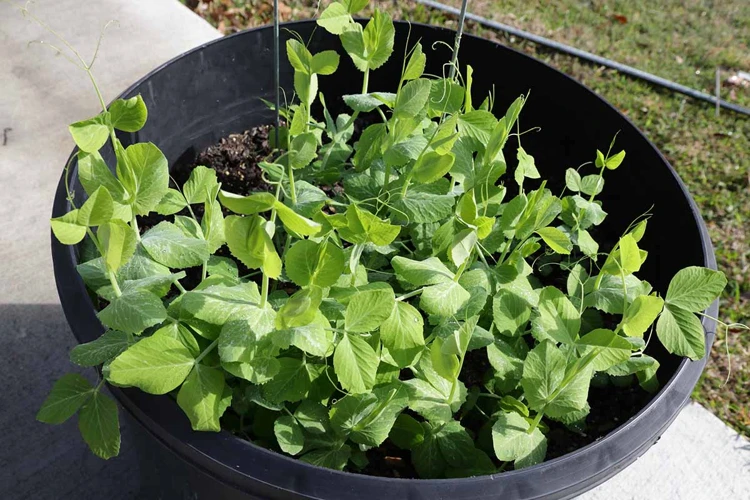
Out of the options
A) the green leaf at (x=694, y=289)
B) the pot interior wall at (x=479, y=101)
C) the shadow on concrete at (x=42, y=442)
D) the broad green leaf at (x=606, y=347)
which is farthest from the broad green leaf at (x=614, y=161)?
the shadow on concrete at (x=42, y=442)

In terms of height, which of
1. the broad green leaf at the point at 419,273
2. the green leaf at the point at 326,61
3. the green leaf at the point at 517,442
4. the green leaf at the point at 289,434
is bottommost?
the green leaf at the point at 289,434

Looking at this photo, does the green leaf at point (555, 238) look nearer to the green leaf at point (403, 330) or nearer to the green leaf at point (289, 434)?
the green leaf at point (403, 330)

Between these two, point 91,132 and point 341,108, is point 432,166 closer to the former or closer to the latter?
point 91,132

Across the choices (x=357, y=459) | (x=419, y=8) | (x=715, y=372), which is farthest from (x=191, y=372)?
(x=419, y=8)

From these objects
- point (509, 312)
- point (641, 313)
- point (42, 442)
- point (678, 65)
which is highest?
point (641, 313)

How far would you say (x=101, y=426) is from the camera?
2.75 feet

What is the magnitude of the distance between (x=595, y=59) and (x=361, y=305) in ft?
6.54

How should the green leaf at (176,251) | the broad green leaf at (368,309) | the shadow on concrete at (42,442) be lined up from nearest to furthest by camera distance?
the broad green leaf at (368,309) < the green leaf at (176,251) < the shadow on concrete at (42,442)

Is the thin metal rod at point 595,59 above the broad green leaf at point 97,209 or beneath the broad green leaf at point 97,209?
beneath

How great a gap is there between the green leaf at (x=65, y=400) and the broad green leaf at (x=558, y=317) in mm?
564

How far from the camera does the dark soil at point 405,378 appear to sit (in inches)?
40.5

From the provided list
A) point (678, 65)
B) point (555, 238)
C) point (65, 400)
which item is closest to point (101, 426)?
point (65, 400)

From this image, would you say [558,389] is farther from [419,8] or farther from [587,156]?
[419,8]

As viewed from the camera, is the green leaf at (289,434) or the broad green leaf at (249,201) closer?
the broad green leaf at (249,201)
